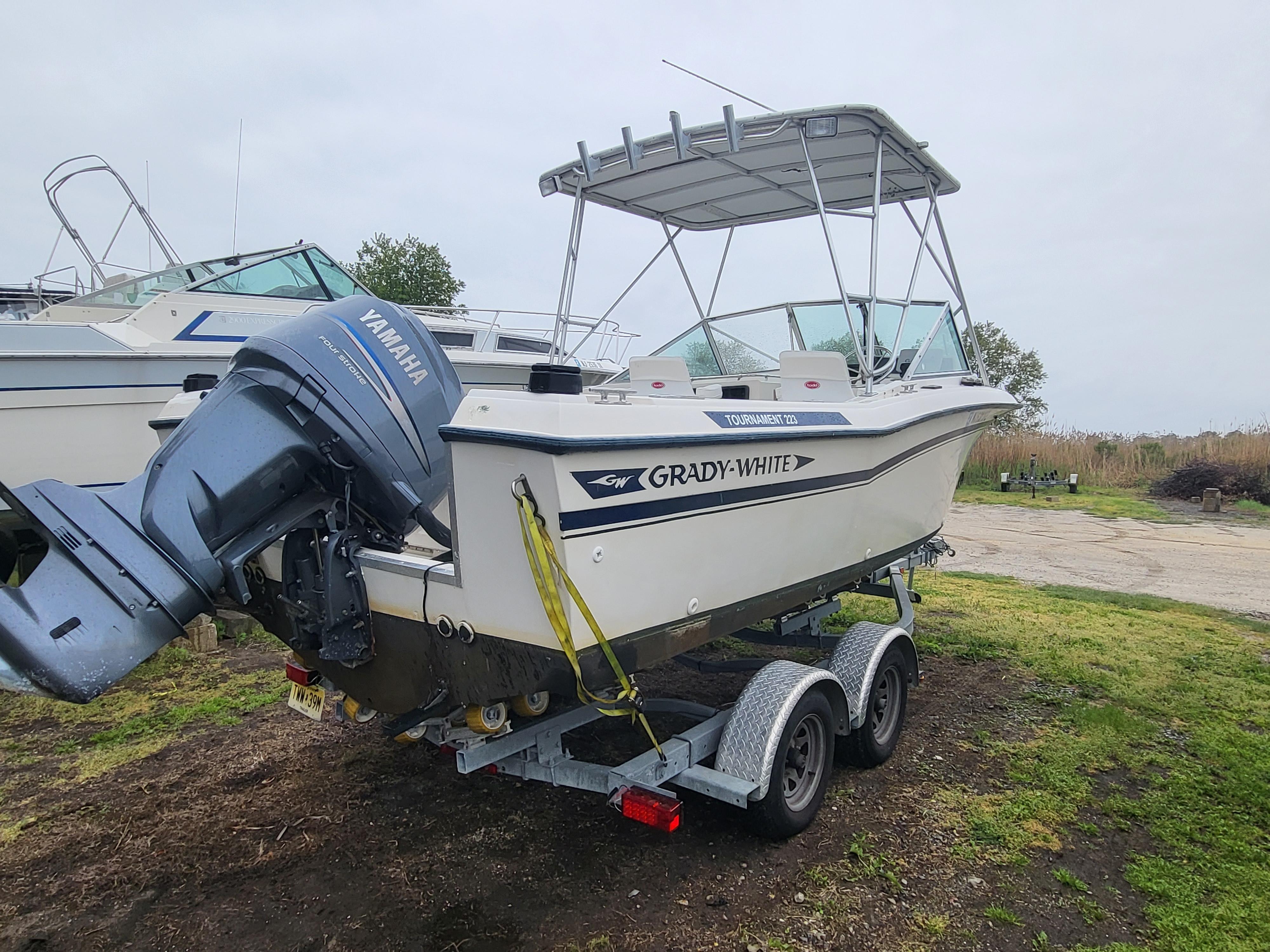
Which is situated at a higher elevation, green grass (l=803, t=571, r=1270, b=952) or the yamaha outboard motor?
the yamaha outboard motor

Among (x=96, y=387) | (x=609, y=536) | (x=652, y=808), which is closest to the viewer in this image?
(x=609, y=536)

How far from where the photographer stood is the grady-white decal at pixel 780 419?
2697 millimetres

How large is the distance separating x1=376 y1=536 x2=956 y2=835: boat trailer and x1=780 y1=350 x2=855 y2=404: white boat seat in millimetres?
1273

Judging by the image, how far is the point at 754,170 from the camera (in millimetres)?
4754

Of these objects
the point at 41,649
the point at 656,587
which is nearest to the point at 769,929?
the point at 656,587

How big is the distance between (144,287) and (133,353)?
1.22 m

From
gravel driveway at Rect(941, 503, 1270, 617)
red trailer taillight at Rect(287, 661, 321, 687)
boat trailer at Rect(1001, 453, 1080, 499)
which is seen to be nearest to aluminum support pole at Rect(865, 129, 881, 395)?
red trailer taillight at Rect(287, 661, 321, 687)

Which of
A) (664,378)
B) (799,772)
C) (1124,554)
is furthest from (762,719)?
(1124,554)

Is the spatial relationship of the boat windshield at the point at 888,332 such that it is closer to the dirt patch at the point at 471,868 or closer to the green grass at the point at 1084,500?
the dirt patch at the point at 471,868

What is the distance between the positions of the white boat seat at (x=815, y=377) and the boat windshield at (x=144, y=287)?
16.4ft

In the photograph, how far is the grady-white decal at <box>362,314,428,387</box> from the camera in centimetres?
276

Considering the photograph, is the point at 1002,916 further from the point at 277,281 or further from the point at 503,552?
the point at 277,281

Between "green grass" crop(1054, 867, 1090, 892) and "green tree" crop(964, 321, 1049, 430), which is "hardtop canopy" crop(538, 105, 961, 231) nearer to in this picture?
"green grass" crop(1054, 867, 1090, 892)

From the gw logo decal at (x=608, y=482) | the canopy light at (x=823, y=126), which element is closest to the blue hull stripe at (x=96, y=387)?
the canopy light at (x=823, y=126)
